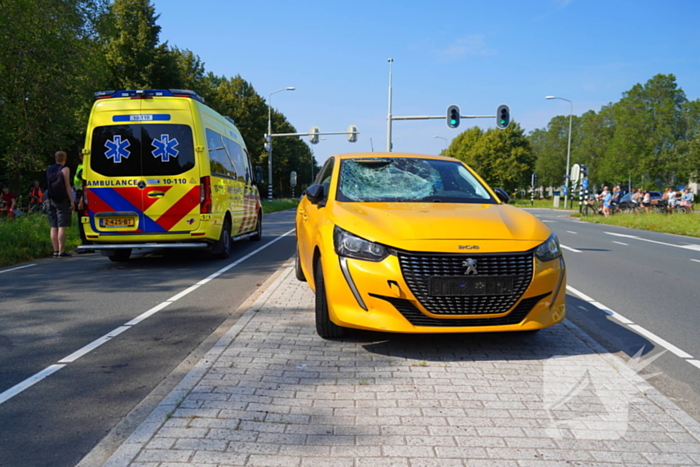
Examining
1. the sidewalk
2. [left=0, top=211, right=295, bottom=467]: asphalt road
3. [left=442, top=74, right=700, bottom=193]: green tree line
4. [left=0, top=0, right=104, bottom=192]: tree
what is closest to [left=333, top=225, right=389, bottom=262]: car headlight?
the sidewalk

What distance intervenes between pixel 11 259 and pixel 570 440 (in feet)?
32.1

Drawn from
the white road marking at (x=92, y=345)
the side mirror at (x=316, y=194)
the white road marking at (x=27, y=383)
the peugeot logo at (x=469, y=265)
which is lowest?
the white road marking at (x=92, y=345)

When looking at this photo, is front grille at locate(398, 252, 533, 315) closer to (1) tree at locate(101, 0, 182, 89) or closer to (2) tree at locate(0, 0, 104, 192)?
(2) tree at locate(0, 0, 104, 192)

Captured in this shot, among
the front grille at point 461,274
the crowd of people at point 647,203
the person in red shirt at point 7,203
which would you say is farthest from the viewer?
the crowd of people at point 647,203

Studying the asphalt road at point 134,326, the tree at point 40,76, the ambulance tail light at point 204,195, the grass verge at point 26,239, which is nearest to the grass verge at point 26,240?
the grass verge at point 26,239

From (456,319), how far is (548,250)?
92 centimetres

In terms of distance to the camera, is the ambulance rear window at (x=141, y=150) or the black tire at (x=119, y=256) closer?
the ambulance rear window at (x=141, y=150)

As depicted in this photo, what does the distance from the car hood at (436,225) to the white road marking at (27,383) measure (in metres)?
2.35

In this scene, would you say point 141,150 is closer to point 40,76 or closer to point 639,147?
point 40,76

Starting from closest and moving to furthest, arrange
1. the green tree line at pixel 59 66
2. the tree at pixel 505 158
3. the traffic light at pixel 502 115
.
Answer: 1. the green tree line at pixel 59 66
2. the traffic light at pixel 502 115
3. the tree at pixel 505 158

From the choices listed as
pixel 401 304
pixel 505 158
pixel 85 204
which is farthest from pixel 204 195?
pixel 505 158

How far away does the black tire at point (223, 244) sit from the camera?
9.72 m

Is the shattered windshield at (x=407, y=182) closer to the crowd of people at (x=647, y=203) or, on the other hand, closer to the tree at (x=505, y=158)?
the crowd of people at (x=647, y=203)

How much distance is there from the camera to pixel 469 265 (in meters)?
3.99
